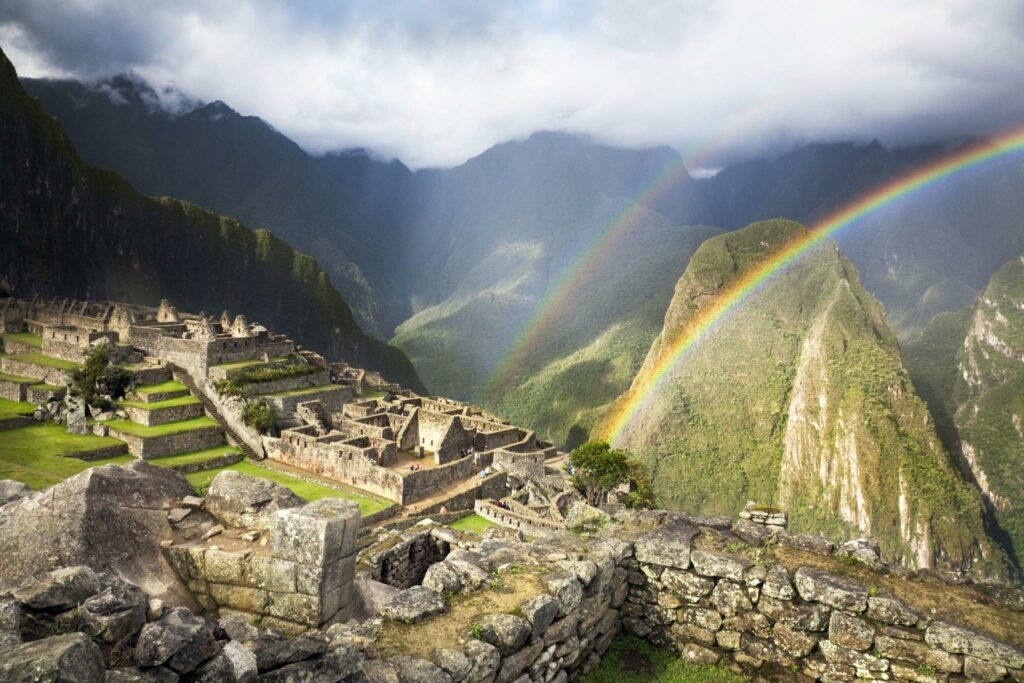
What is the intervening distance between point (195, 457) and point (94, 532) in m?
26.5

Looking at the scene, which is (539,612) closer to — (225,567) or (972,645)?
(225,567)

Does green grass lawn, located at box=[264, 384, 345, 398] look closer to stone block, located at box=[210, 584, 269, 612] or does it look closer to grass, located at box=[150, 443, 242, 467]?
grass, located at box=[150, 443, 242, 467]

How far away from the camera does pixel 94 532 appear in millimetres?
5594

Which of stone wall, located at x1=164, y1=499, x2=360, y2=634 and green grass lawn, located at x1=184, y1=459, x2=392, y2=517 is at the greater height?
stone wall, located at x1=164, y1=499, x2=360, y2=634

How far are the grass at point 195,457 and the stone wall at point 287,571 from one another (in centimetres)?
2451

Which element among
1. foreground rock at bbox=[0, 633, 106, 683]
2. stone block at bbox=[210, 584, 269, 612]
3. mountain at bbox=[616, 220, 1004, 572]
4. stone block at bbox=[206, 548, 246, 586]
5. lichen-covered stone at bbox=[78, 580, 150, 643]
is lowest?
mountain at bbox=[616, 220, 1004, 572]

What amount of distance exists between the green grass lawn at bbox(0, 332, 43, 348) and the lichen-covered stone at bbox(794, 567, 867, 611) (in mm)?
47219

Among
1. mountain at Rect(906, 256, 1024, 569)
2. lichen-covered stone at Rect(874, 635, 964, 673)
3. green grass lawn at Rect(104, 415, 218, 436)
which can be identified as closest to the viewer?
lichen-covered stone at Rect(874, 635, 964, 673)

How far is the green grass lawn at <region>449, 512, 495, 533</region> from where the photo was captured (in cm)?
2447

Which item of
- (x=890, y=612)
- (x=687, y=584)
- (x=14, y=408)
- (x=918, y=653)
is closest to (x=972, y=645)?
(x=918, y=653)

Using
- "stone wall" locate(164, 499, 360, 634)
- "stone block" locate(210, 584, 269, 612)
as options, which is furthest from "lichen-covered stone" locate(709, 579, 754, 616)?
"stone block" locate(210, 584, 269, 612)

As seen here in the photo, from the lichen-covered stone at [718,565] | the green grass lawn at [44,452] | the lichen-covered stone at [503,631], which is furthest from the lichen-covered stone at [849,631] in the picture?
the green grass lawn at [44,452]

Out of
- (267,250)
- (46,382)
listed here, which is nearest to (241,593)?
(46,382)

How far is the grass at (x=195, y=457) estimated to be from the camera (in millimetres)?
27880
